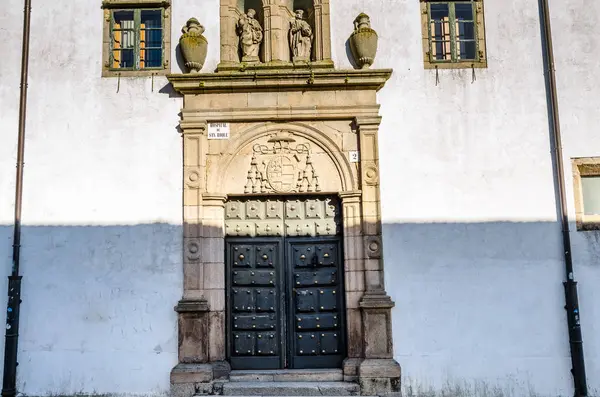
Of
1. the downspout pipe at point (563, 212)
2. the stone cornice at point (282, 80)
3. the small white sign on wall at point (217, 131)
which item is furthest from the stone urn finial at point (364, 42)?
the downspout pipe at point (563, 212)

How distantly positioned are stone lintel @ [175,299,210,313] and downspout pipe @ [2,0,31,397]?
1.94 m

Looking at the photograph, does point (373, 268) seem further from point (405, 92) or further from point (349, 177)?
point (405, 92)

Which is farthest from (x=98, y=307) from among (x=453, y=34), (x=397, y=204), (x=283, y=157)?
(x=453, y=34)

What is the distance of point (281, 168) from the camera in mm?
7656

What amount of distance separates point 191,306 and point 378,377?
231cm

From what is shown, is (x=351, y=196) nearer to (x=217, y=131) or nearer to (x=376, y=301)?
(x=376, y=301)

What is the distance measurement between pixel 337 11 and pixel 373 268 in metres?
3.25

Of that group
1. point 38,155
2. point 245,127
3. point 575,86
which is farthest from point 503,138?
point 38,155

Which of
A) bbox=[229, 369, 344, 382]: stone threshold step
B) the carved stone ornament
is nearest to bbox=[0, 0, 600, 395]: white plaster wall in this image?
bbox=[229, 369, 344, 382]: stone threshold step

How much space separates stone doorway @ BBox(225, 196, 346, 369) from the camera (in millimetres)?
7527

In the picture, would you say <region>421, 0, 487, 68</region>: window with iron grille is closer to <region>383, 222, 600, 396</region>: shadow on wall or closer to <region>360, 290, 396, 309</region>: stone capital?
<region>383, 222, 600, 396</region>: shadow on wall

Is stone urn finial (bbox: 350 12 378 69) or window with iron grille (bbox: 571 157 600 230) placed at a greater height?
stone urn finial (bbox: 350 12 378 69)

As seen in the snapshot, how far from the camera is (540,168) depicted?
754 centimetres

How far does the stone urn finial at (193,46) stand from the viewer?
760cm
